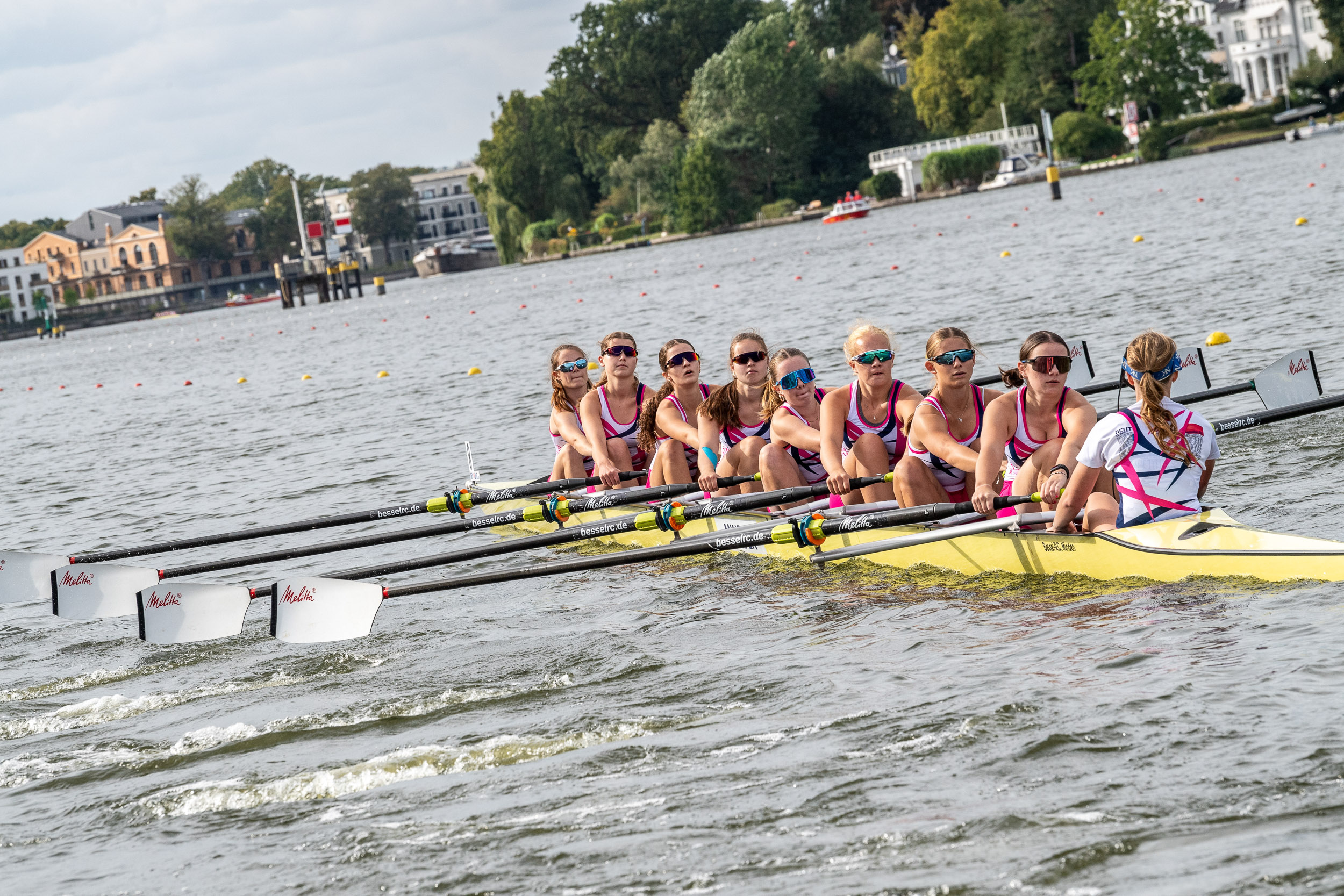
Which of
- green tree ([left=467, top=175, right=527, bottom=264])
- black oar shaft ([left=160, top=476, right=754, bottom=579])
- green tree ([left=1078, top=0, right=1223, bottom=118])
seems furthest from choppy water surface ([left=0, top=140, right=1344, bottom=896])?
green tree ([left=467, top=175, right=527, bottom=264])

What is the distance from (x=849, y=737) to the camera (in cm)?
584

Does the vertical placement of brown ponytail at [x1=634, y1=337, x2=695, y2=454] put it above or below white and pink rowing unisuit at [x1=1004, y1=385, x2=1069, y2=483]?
above

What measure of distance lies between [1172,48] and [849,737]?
82.1 metres

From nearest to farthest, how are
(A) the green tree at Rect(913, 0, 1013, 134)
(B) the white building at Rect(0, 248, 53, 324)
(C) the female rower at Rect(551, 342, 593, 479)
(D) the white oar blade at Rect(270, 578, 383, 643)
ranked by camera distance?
(D) the white oar blade at Rect(270, 578, 383, 643)
(C) the female rower at Rect(551, 342, 593, 479)
(A) the green tree at Rect(913, 0, 1013, 134)
(B) the white building at Rect(0, 248, 53, 324)

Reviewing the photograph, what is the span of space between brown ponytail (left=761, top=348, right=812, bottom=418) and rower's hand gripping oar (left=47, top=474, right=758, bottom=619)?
471mm

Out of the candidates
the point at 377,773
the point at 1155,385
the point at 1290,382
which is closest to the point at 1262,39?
the point at 1290,382

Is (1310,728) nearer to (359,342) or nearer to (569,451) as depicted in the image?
(569,451)

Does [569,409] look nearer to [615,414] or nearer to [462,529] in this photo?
[615,414]

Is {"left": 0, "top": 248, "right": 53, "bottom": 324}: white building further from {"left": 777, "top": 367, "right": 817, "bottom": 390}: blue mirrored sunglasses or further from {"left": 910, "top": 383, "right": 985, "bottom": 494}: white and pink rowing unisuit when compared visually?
{"left": 910, "top": 383, "right": 985, "bottom": 494}: white and pink rowing unisuit

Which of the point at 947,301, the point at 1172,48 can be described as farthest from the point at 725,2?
Answer: the point at 947,301

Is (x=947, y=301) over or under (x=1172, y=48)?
under

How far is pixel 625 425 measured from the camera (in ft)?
34.8

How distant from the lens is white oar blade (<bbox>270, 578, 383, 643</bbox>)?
25.4 ft

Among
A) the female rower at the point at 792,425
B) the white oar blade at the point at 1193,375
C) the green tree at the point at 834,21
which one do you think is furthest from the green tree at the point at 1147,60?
the female rower at the point at 792,425
